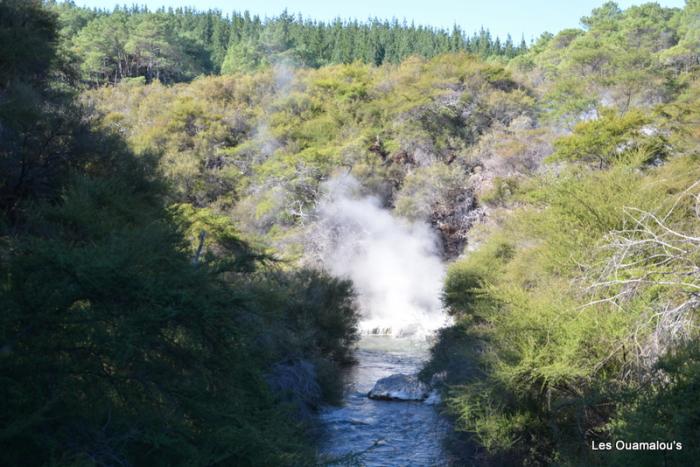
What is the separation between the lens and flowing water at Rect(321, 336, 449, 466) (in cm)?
1381

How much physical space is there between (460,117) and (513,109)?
12.3 feet

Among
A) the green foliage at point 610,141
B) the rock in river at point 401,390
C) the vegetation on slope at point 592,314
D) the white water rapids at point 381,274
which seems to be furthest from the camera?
the white water rapids at point 381,274

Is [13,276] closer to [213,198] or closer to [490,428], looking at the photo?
[490,428]

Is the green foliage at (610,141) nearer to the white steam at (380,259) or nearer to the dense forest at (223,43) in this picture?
the white steam at (380,259)

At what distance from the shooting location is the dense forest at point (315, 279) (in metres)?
6.46

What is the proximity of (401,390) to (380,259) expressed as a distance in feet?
61.2

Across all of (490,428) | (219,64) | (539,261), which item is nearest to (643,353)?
(490,428)

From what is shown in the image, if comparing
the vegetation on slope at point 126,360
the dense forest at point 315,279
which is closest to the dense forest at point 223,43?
the dense forest at point 315,279

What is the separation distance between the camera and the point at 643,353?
8.29 metres

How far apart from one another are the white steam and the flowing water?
12081mm

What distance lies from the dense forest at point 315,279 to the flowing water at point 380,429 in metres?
0.71

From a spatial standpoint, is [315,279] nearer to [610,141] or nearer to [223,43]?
[610,141]

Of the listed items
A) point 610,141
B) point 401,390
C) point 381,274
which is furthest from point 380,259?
point 401,390

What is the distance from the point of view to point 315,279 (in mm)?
25375
